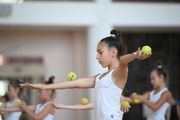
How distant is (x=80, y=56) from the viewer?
26.4 feet

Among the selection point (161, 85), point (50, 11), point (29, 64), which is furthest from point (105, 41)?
point (29, 64)

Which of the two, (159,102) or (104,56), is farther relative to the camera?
(159,102)

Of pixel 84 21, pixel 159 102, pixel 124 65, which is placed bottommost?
pixel 159 102

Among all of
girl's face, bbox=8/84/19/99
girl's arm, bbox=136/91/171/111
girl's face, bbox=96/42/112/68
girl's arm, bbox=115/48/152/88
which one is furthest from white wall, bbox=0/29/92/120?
girl's arm, bbox=115/48/152/88

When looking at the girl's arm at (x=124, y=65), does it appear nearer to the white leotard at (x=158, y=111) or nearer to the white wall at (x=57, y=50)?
the white leotard at (x=158, y=111)

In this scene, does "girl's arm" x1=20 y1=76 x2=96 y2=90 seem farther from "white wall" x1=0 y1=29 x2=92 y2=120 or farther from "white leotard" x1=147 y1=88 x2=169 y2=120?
"white wall" x1=0 y1=29 x2=92 y2=120

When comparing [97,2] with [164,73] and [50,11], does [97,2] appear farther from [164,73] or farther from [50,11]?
[164,73]

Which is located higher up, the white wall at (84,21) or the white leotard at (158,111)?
the white wall at (84,21)

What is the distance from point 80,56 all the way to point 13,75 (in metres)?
1.82

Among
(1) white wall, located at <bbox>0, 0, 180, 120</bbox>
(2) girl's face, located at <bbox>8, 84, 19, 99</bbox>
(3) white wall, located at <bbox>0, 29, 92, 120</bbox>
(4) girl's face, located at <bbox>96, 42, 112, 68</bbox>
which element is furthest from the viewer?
(3) white wall, located at <bbox>0, 29, 92, 120</bbox>

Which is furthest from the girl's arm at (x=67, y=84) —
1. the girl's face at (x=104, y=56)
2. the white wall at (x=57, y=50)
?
the white wall at (x=57, y=50)

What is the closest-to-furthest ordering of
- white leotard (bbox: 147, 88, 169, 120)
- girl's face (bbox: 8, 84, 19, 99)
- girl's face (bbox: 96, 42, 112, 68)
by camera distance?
1. girl's face (bbox: 96, 42, 112, 68)
2. white leotard (bbox: 147, 88, 169, 120)
3. girl's face (bbox: 8, 84, 19, 99)

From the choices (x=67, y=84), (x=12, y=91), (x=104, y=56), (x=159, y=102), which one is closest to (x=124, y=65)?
(x=104, y=56)

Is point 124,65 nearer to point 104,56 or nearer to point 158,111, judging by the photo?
point 104,56
